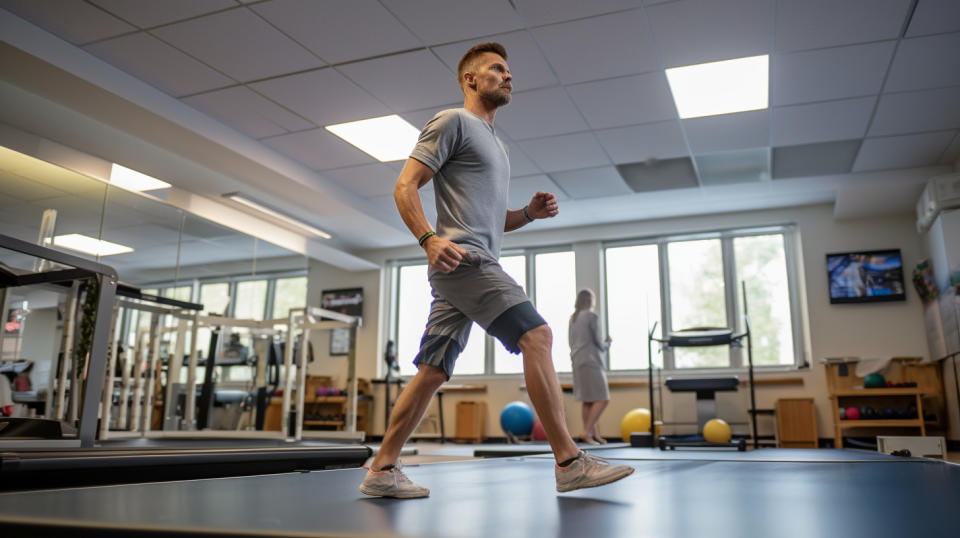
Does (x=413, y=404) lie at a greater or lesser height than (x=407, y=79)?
lesser

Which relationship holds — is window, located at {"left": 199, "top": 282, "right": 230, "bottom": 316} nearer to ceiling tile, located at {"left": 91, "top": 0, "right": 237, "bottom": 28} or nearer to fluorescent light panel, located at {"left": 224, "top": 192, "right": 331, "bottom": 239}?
fluorescent light panel, located at {"left": 224, "top": 192, "right": 331, "bottom": 239}

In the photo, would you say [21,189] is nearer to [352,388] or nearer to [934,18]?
[352,388]

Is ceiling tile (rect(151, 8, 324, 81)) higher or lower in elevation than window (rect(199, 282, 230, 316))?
higher

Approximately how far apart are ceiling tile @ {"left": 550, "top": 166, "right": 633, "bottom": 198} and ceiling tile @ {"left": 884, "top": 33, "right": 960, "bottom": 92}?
2520mm

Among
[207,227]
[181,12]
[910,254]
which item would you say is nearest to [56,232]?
[207,227]

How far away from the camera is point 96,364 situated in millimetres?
2955

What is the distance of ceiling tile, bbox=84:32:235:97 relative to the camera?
173 inches

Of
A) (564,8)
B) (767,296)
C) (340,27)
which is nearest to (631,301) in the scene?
(767,296)

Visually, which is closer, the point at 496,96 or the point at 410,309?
the point at 496,96

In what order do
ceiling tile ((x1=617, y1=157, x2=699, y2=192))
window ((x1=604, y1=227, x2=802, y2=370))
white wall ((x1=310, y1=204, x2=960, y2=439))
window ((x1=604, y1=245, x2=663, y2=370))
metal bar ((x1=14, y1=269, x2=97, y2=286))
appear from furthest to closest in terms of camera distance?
window ((x1=604, y1=245, x2=663, y2=370)) → window ((x1=604, y1=227, x2=802, y2=370)) → white wall ((x1=310, y1=204, x2=960, y2=439)) → ceiling tile ((x1=617, y1=157, x2=699, y2=192)) → metal bar ((x1=14, y1=269, x2=97, y2=286))

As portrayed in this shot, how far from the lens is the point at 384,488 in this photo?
153cm

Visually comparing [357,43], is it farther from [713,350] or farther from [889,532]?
[713,350]

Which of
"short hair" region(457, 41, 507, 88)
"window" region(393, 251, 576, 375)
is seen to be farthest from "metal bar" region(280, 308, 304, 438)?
"short hair" region(457, 41, 507, 88)

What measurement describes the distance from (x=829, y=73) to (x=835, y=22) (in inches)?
28.8
